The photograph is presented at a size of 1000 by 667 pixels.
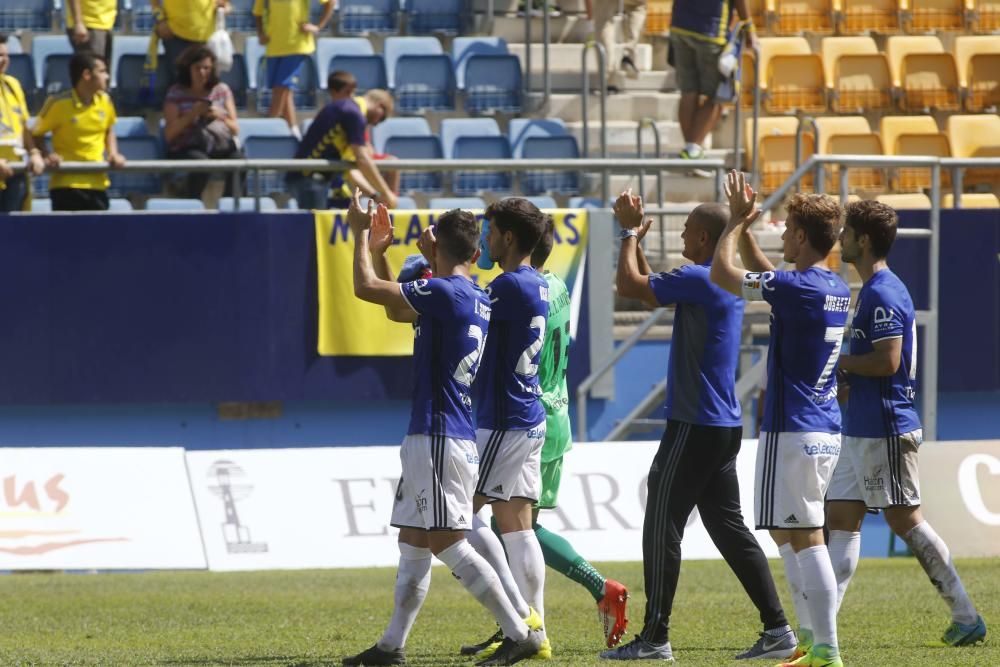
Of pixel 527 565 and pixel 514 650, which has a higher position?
pixel 527 565

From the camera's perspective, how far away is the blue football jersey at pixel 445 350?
7129 mm

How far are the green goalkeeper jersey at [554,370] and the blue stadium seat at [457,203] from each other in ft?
21.7

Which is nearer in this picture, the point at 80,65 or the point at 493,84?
the point at 80,65

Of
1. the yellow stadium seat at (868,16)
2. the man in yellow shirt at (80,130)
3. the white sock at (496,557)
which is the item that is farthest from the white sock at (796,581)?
the yellow stadium seat at (868,16)

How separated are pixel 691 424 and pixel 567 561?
1132 mm

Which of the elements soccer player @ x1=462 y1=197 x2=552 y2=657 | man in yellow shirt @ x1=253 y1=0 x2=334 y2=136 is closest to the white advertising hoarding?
man in yellow shirt @ x1=253 y1=0 x2=334 y2=136

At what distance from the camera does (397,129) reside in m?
16.2

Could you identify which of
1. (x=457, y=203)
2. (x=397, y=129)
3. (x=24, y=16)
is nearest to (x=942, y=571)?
(x=457, y=203)

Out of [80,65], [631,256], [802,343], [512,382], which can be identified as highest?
[80,65]

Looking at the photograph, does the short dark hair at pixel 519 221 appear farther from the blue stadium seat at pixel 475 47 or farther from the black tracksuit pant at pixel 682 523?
the blue stadium seat at pixel 475 47

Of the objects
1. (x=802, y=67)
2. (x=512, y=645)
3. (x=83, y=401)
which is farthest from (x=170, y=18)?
(x=512, y=645)

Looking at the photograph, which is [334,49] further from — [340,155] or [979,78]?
[979,78]

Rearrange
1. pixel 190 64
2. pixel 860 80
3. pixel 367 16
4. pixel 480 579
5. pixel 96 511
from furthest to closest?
pixel 860 80 < pixel 367 16 < pixel 190 64 < pixel 96 511 < pixel 480 579

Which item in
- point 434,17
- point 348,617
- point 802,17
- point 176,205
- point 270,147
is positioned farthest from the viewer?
point 802,17
